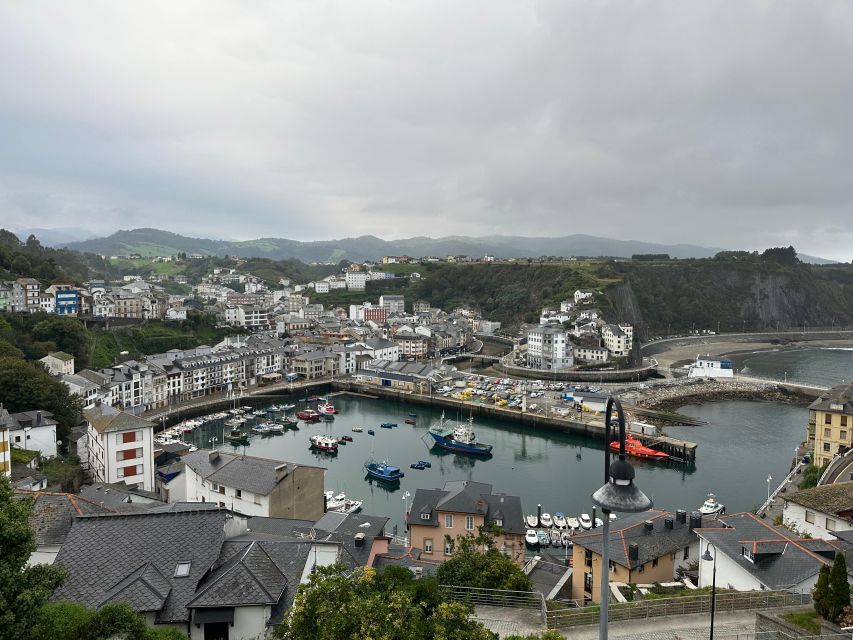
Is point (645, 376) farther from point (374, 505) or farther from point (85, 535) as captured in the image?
point (85, 535)

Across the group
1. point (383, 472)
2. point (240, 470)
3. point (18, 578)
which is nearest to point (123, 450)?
point (240, 470)

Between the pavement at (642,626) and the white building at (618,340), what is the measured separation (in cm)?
3985

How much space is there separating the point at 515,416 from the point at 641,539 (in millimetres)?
20650

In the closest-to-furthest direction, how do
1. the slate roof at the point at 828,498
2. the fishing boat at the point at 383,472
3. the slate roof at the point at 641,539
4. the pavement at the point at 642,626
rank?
the pavement at the point at 642,626
the slate roof at the point at 641,539
the slate roof at the point at 828,498
the fishing boat at the point at 383,472

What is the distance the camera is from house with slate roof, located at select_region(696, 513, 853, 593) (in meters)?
7.95

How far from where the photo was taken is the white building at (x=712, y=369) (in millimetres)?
40062

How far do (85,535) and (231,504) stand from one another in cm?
818

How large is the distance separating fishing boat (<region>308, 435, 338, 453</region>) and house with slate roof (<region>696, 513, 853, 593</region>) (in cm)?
1861

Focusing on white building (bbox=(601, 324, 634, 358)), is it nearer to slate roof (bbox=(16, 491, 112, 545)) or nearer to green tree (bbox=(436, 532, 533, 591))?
green tree (bbox=(436, 532, 533, 591))

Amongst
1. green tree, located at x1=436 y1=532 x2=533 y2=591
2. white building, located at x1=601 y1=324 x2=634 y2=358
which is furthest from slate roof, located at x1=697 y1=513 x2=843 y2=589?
white building, located at x1=601 y1=324 x2=634 y2=358

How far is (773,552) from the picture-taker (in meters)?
8.46

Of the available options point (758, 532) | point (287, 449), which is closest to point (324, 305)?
point (287, 449)

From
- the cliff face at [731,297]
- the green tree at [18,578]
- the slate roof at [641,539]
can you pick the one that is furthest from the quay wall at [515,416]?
the cliff face at [731,297]

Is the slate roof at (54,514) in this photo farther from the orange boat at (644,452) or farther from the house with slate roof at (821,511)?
the orange boat at (644,452)
